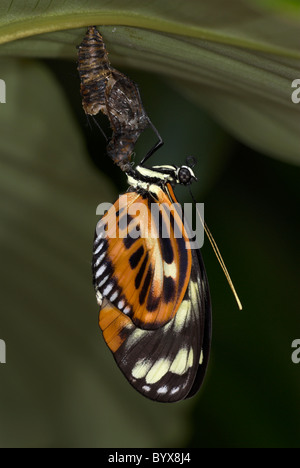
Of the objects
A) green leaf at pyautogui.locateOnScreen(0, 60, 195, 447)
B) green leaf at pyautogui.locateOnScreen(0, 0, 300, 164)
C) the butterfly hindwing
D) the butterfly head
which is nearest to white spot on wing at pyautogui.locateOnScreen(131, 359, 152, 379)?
the butterfly hindwing

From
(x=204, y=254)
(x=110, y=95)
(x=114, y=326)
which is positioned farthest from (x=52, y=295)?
(x=110, y=95)

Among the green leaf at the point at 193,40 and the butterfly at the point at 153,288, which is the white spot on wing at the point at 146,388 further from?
the green leaf at the point at 193,40

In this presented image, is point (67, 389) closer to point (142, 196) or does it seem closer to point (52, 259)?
point (52, 259)

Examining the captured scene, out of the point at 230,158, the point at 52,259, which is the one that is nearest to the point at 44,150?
the point at 52,259

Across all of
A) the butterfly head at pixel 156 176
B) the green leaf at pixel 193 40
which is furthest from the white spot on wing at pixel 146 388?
the green leaf at pixel 193 40

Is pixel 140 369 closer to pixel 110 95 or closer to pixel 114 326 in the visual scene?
pixel 114 326

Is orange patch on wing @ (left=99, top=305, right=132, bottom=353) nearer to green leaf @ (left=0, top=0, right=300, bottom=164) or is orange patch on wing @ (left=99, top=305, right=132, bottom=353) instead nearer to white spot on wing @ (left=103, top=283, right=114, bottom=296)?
white spot on wing @ (left=103, top=283, right=114, bottom=296)
